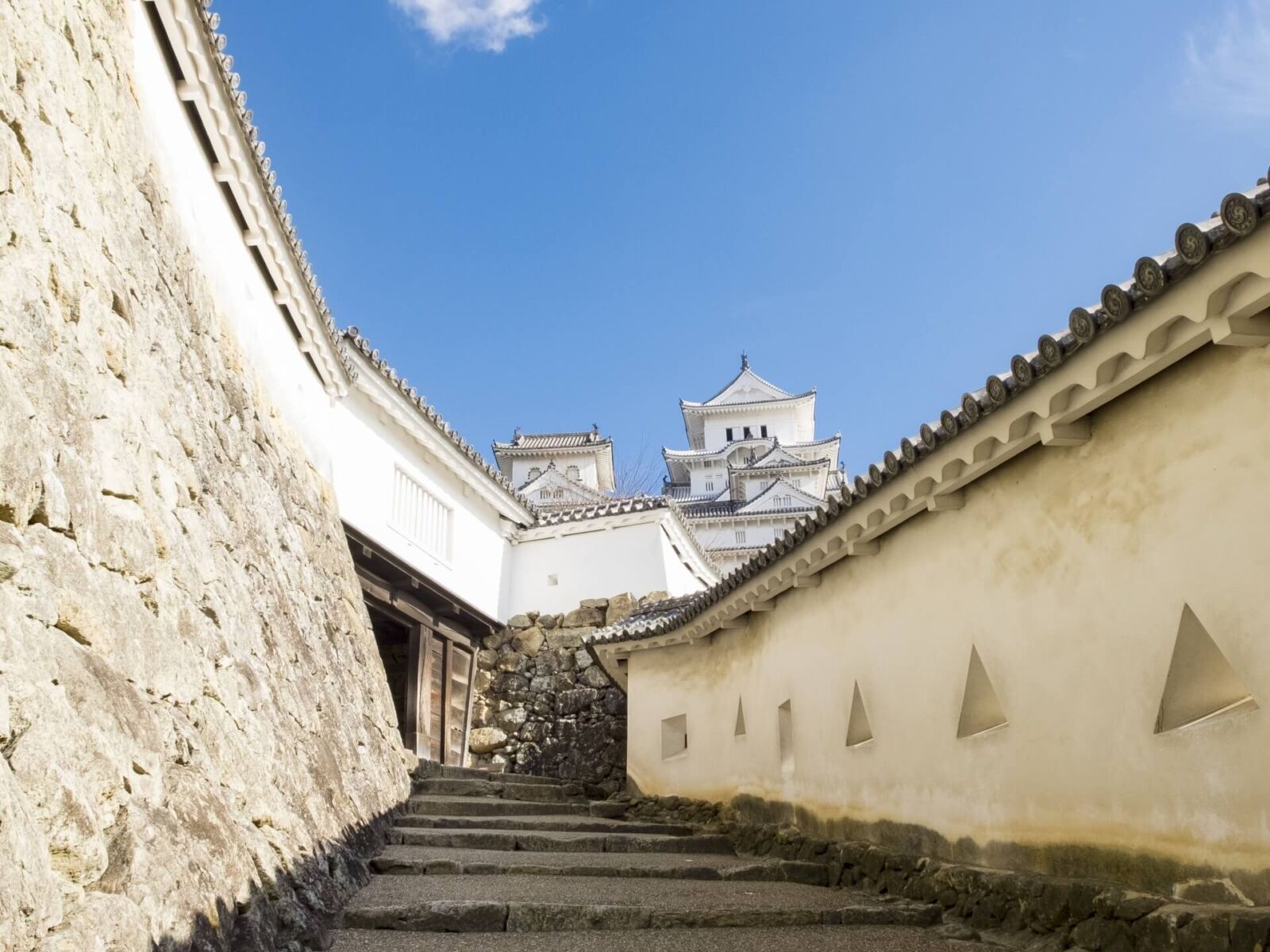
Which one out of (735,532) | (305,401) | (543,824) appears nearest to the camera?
(543,824)

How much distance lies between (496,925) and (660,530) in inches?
462

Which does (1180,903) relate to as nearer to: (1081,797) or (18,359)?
(1081,797)

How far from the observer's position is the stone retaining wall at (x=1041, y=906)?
3.84 meters

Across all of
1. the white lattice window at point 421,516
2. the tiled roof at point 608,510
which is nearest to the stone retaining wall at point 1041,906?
the white lattice window at point 421,516

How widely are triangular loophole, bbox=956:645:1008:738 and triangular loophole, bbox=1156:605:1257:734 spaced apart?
1470 millimetres

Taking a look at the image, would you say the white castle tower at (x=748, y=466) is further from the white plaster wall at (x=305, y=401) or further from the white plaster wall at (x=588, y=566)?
the white plaster wall at (x=305, y=401)

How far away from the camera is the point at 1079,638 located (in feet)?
16.4

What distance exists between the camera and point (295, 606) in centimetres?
698

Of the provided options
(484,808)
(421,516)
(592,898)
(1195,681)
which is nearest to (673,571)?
(421,516)

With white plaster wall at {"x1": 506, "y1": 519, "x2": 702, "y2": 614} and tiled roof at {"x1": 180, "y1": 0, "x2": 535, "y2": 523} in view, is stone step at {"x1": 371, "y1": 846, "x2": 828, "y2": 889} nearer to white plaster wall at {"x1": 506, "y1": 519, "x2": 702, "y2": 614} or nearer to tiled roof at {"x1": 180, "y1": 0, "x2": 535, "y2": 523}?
tiled roof at {"x1": 180, "y1": 0, "x2": 535, "y2": 523}

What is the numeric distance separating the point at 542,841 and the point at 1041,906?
14.7ft

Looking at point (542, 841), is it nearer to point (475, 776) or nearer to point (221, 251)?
point (475, 776)

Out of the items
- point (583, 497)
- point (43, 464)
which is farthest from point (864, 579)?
point (583, 497)

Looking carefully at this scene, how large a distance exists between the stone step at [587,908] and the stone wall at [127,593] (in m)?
0.38
